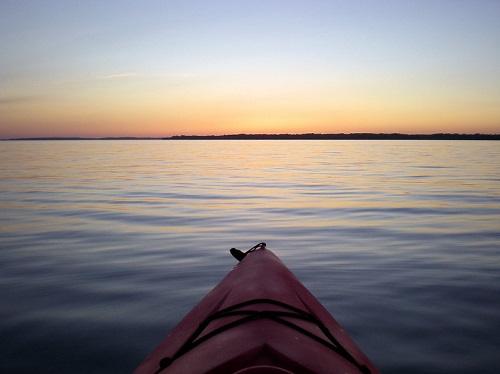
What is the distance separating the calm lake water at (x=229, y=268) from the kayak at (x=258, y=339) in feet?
3.98

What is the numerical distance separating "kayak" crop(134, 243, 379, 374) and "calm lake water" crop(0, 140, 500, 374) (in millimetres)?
1213

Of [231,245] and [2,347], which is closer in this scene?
[2,347]

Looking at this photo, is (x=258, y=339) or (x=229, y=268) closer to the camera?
(x=258, y=339)

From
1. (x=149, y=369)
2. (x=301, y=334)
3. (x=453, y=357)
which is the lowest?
(x=453, y=357)

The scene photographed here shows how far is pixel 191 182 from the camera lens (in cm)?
2158

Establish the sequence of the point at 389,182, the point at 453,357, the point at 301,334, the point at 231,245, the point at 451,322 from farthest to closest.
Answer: the point at 389,182 → the point at 231,245 → the point at 451,322 → the point at 453,357 → the point at 301,334

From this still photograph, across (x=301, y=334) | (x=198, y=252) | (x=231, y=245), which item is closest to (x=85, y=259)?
(x=198, y=252)

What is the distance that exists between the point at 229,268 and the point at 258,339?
4.90 metres

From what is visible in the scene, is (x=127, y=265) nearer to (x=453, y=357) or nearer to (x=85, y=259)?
(x=85, y=259)

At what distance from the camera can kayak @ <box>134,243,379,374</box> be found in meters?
2.54

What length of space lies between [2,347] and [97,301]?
1.38 meters

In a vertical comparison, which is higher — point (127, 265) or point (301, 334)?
point (301, 334)

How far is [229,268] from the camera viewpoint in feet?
25.0

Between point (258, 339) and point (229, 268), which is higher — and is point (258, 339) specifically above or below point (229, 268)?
above
